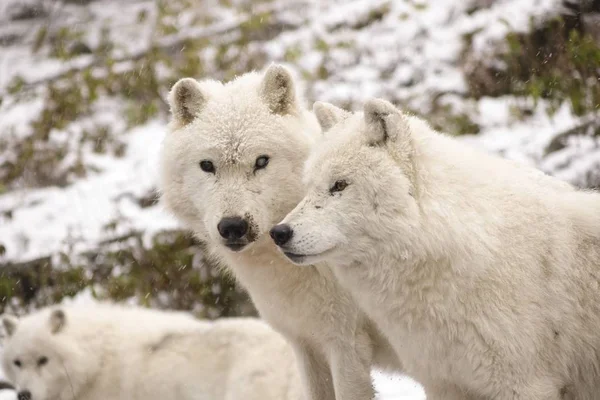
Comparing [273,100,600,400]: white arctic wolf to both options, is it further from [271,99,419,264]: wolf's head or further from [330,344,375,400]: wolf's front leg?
[330,344,375,400]: wolf's front leg

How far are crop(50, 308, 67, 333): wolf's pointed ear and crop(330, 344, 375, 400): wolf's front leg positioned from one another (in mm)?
3832

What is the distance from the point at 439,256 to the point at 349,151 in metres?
0.65

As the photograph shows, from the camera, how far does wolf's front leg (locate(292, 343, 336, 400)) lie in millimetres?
4402

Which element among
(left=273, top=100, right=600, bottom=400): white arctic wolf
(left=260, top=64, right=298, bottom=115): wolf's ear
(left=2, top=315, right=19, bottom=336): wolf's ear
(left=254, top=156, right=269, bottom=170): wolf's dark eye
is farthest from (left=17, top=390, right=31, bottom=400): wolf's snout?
Answer: (left=273, top=100, right=600, bottom=400): white arctic wolf

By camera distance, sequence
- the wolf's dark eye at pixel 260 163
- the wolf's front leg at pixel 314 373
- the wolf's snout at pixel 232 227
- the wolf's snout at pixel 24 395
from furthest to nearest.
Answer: the wolf's snout at pixel 24 395
the wolf's front leg at pixel 314 373
the wolf's dark eye at pixel 260 163
the wolf's snout at pixel 232 227

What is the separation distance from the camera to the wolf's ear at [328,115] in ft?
12.8

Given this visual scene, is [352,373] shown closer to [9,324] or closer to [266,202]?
[266,202]

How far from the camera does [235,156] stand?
4094 millimetres

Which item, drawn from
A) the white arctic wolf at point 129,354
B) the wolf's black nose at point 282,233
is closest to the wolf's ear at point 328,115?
the wolf's black nose at point 282,233

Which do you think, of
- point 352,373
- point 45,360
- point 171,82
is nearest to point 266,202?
point 352,373

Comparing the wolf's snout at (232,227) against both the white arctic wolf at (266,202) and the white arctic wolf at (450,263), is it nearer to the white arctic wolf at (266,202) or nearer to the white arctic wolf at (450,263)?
the white arctic wolf at (266,202)

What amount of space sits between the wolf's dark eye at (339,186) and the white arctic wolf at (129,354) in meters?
2.64

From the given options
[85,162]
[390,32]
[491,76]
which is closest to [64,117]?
[85,162]

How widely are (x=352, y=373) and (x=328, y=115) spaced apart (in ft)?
4.67
